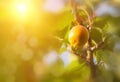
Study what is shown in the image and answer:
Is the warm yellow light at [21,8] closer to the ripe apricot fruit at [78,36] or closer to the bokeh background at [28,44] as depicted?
the bokeh background at [28,44]

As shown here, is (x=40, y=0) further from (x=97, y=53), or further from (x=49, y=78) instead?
(x=97, y=53)

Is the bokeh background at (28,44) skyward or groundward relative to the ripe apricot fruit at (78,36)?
groundward

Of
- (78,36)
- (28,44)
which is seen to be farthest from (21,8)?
(78,36)

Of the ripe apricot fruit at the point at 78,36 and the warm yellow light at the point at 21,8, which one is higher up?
the ripe apricot fruit at the point at 78,36

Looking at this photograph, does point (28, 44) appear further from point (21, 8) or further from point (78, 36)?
point (78, 36)

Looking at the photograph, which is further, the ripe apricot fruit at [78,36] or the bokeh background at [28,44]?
the ripe apricot fruit at [78,36]

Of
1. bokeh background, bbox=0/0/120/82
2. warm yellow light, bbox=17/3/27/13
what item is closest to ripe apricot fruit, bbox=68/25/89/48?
bokeh background, bbox=0/0/120/82

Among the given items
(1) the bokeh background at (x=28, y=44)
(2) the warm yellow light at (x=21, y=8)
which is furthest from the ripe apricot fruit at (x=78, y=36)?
(2) the warm yellow light at (x=21, y=8)

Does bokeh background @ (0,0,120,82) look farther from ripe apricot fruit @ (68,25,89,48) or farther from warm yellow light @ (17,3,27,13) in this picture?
ripe apricot fruit @ (68,25,89,48)

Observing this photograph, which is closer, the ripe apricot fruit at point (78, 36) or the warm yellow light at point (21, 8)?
the warm yellow light at point (21, 8)
